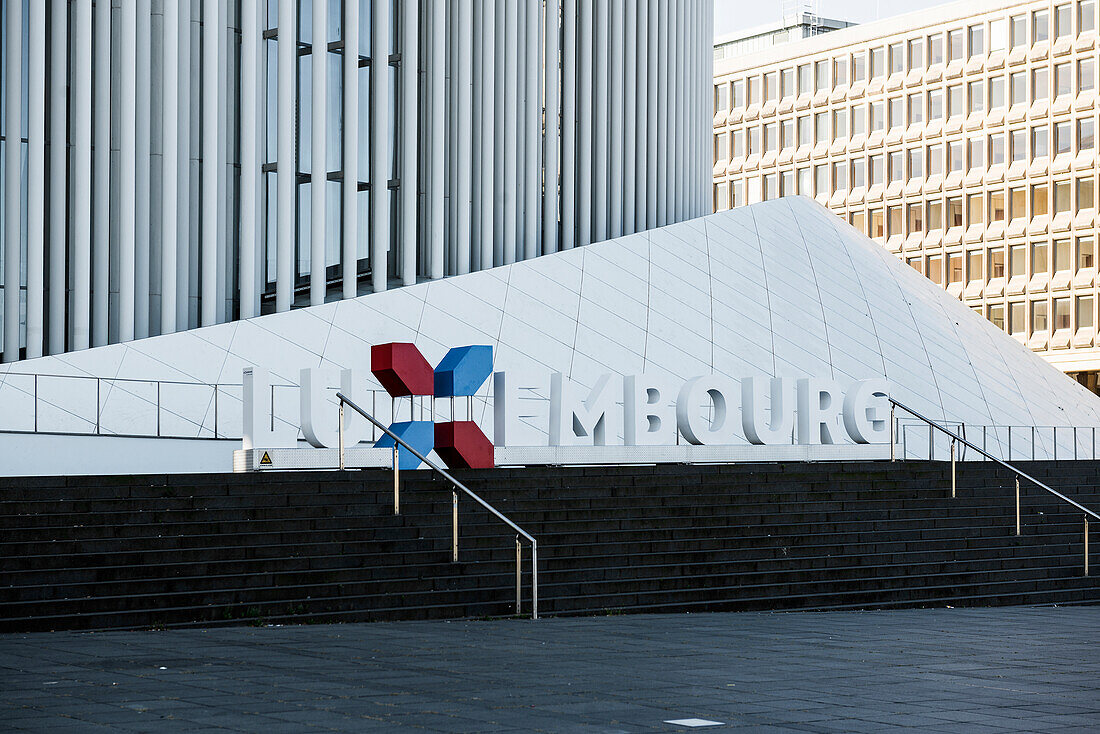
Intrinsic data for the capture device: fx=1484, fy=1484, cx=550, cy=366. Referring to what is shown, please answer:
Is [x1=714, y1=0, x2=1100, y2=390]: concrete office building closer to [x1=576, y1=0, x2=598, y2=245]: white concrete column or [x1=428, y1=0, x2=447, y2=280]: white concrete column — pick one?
[x1=576, y1=0, x2=598, y2=245]: white concrete column

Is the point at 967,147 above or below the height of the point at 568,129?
above

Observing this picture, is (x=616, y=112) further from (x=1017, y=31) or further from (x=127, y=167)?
(x=1017, y=31)

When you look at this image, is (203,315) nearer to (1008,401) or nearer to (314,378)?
(314,378)

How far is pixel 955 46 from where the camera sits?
64.0 m

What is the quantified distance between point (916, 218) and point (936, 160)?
2.70 metres

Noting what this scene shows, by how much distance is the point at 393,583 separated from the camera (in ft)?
45.3

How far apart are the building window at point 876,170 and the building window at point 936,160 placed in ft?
8.93

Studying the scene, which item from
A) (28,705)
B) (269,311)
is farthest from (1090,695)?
(269,311)

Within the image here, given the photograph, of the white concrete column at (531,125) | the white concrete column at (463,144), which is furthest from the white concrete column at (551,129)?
the white concrete column at (463,144)

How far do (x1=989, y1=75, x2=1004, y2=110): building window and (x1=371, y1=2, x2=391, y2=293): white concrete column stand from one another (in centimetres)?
3898

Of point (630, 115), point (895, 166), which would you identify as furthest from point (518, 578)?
point (895, 166)

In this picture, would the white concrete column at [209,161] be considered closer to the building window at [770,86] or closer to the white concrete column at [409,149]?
the white concrete column at [409,149]

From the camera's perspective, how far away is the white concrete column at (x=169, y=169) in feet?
87.5

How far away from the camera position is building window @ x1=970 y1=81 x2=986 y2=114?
6278 centimetres
